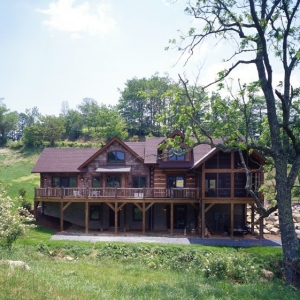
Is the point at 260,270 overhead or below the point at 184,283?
below

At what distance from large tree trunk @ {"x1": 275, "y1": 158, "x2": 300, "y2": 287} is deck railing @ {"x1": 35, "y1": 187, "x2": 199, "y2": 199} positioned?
1346 centimetres

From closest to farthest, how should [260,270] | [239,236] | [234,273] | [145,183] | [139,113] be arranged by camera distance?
1. [234,273]
2. [260,270]
3. [239,236]
4. [145,183]
5. [139,113]

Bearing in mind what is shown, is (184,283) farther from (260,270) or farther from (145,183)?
(145,183)

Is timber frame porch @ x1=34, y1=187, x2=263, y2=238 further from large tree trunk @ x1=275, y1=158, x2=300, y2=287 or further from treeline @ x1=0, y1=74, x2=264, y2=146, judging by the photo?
treeline @ x1=0, y1=74, x2=264, y2=146

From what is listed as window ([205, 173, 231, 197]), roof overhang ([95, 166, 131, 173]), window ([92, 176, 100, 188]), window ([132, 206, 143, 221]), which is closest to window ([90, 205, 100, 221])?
window ([92, 176, 100, 188])

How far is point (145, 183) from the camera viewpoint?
2625 centimetres

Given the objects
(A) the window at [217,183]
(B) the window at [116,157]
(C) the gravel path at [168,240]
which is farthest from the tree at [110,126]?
(C) the gravel path at [168,240]

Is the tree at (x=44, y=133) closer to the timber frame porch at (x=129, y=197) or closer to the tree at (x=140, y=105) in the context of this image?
the tree at (x=140, y=105)

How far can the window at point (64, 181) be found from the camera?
27.2 m

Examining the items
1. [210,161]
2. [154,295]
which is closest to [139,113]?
[210,161]

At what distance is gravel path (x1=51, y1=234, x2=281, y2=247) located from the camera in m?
20.4

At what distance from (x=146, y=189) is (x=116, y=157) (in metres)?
4.27

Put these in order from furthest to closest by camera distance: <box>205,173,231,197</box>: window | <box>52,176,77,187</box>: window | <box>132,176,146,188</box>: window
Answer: <box>52,176,77,187</box>: window < <box>132,176,146,188</box>: window < <box>205,173,231,197</box>: window

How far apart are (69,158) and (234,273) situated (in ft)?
63.0
